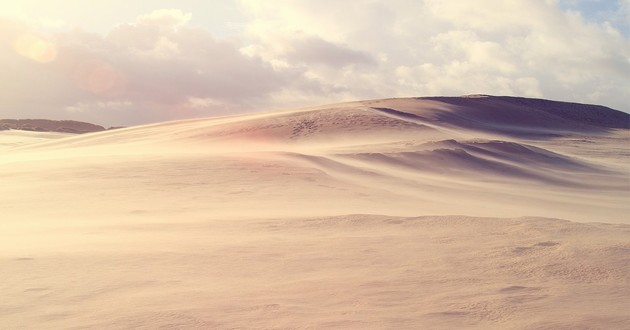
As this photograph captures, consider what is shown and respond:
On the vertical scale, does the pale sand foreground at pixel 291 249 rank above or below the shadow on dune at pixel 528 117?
below

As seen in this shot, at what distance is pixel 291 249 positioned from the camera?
6.39 metres

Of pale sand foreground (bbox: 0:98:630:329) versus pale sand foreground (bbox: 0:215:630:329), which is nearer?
pale sand foreground (bbox: 0:215:630:329)

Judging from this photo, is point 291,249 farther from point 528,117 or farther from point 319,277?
point 528,117

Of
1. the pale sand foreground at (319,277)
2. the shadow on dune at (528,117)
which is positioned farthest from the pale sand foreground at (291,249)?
the shadow on dune at (528,117)

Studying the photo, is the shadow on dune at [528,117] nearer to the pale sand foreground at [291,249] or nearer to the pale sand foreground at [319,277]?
the pale sand foreground at [291,249]

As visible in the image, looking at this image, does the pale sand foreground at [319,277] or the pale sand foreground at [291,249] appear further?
the pale sand foreground at [291,249]

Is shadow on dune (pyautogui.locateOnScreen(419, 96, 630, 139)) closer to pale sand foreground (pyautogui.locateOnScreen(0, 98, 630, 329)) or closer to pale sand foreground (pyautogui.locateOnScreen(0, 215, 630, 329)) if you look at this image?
pale sand foreground (pyautogui.locateOnScreen(0, 98, 630, 329))

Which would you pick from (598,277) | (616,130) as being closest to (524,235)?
(598,277)

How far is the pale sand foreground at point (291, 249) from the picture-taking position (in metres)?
4.40

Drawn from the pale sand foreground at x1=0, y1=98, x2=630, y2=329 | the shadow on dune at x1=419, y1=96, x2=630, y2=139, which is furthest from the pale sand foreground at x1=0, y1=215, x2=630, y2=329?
the shadow on dune at x1=419, y1=96, x2=630, y2=139

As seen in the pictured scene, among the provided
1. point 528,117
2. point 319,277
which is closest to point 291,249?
point 319,277

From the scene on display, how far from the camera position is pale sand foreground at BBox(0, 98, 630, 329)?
440cm

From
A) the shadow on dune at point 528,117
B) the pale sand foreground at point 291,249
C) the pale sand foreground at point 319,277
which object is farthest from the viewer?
the shadow on dune at point 528,117

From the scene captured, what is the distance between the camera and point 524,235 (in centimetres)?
695
